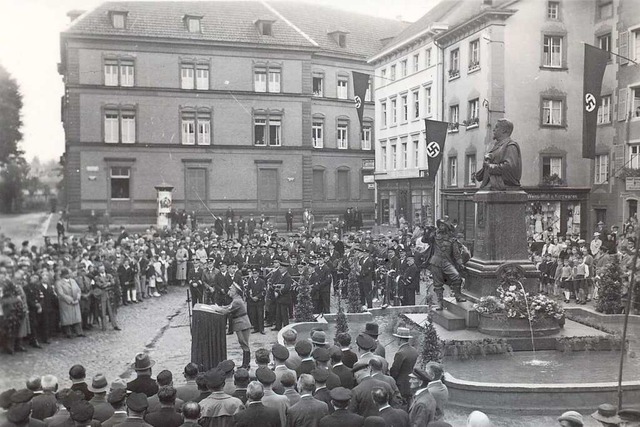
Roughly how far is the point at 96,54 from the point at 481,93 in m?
22.6

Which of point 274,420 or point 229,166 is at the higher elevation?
point 229,166

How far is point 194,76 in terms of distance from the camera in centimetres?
3891

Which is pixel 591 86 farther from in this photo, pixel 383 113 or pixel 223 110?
pixel 223 110

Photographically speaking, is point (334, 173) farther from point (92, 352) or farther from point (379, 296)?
point (92, 352)

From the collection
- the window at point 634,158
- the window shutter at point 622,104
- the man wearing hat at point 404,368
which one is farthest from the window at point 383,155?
the man wearing hat at point 404,368

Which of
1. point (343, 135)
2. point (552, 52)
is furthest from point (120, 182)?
point (552, 52)

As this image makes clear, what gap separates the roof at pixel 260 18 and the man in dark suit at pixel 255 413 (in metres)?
32.0

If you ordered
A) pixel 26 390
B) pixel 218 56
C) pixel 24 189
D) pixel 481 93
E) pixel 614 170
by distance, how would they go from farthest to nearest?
pixel 218 56, pixel 481 93, pixel 614 170, pixel 24 189, pixel 26 390

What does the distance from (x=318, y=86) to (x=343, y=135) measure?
4577 mm

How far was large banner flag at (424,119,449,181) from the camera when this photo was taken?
72.2 feet

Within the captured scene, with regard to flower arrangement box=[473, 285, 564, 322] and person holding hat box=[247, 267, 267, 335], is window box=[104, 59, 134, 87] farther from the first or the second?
flower arrangement box=[473, 285, 564, 322]

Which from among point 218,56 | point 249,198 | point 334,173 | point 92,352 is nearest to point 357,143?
point 334,173

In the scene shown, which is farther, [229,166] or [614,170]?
[229,166]

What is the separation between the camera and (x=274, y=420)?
598cm
